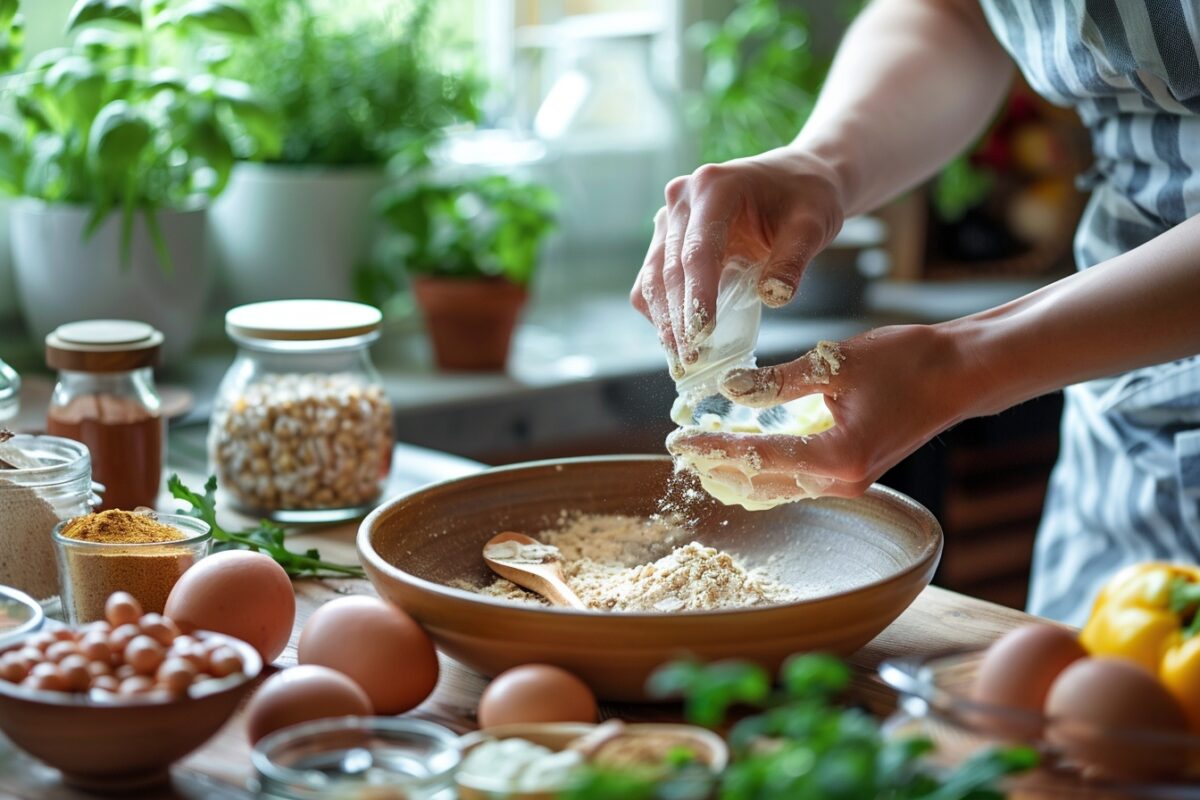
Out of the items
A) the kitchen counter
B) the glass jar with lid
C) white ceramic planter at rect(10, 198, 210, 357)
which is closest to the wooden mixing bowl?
the glass jar with lid

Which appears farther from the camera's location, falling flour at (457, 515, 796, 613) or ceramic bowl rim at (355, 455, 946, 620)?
falling flour at (457, 515, 796, 613)

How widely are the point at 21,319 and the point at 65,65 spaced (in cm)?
55

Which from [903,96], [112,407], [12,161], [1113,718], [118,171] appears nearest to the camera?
[1113,718]

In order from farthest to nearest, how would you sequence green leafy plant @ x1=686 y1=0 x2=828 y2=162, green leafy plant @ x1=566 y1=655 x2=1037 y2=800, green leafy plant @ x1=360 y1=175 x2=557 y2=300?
green leafy plant @ x1=686 y1=0 x2=828 y2=162 < green leafy plant @ x1=360 y1=175 x2=557 y2=300 < green leafy plant @ x1=566 y1=655 x2=1037 y2=800

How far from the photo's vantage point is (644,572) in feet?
3.53

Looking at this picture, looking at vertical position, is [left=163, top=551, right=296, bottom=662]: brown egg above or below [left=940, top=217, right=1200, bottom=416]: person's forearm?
below

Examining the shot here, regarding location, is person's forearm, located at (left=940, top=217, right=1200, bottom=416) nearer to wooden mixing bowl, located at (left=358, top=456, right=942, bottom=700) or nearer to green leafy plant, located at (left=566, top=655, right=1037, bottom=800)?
wooden mixing bowl, located at (left=358, top=456, right=942, bottom=700)

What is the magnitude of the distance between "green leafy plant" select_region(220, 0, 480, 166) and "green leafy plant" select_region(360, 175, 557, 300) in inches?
2.9

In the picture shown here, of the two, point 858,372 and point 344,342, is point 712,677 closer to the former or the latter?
point 858,372

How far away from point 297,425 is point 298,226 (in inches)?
33.4

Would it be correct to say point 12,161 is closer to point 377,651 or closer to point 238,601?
point 238,601

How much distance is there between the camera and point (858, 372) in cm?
97

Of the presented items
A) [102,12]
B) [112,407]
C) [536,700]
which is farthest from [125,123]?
[536,700]

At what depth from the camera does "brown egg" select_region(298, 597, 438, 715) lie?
87cm
